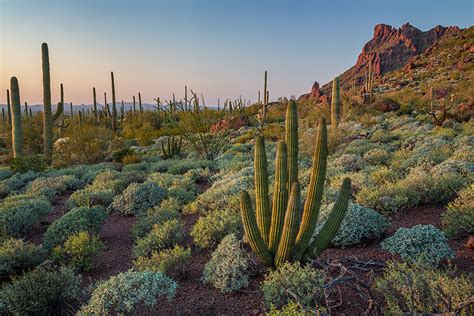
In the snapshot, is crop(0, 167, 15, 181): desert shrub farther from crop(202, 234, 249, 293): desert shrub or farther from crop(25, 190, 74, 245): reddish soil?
crop(202, 234, 249, 293): desert shrub

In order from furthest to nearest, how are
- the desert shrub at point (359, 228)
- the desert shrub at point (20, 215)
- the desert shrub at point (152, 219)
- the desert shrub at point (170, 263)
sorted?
the desert shrub at point (20, 215) < the desert shrub at point (152, 219) < the desert shrub at point (359, 228) < the desert shrub at point (170, 263)

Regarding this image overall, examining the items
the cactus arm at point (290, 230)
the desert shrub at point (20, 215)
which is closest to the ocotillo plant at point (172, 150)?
the desert shrub at point (20, 215)

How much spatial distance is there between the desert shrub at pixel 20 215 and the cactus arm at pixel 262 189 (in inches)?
211

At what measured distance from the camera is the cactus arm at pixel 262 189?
4.88 metres

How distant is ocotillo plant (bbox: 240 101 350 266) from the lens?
Result: 15.1ft

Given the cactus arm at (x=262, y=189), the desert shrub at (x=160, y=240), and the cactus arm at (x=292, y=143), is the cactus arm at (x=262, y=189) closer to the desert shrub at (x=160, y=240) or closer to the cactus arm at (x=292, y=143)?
the cactus arm at (x=292, y=143)

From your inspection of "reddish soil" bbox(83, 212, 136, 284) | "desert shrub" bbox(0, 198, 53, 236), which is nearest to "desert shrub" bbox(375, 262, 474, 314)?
"reddish soil" bbox(83, 212, 136, 284)

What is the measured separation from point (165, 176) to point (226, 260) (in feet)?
24.4

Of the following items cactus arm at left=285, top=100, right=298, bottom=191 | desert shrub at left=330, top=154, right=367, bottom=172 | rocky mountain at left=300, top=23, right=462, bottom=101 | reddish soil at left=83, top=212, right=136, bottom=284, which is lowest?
reddish soil at left=83, top=212, right=136, bottom=284

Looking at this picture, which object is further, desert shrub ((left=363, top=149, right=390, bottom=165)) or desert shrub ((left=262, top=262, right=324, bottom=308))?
desert shrub ((left=363, top=149, right=390, bottom=165))

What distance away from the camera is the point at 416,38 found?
382 ft

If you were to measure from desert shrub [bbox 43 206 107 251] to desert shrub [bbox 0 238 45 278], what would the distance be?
1.87 feet

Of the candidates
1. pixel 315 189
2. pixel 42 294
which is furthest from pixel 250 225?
pixel 42 294

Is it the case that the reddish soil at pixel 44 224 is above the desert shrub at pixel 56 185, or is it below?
below
